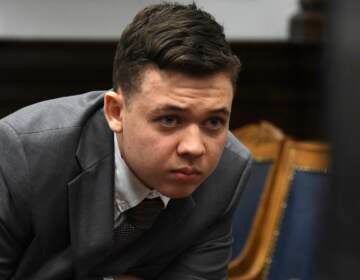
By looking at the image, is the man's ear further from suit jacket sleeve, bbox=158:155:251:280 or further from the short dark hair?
suit jacket sleeve, bbox=158:155:251:280

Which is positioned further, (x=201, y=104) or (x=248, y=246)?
(x=248, y=246)

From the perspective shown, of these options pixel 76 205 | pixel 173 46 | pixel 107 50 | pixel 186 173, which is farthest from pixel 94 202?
pixel 107 50

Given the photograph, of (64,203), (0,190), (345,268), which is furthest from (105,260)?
(345,268)

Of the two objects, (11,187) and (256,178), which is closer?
(11,187)

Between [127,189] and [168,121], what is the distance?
320 millimetres

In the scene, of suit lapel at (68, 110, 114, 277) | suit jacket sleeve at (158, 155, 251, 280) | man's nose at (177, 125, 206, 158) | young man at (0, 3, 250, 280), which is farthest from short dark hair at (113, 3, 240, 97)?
suit jacket sleeve at (158, 155, 251, 280)

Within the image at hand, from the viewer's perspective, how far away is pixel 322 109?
219 mm

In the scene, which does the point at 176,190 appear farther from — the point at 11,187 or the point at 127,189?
the point at 11,187

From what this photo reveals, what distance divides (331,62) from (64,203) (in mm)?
1377

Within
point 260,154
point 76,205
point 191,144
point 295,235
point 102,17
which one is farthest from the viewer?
point 102,17

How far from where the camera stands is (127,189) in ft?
5.13

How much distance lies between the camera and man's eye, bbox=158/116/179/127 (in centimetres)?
129

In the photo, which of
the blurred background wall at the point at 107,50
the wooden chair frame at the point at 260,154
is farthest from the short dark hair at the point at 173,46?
the blurred background wall at the point at 107,50

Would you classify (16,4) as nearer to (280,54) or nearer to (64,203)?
(280,54)
